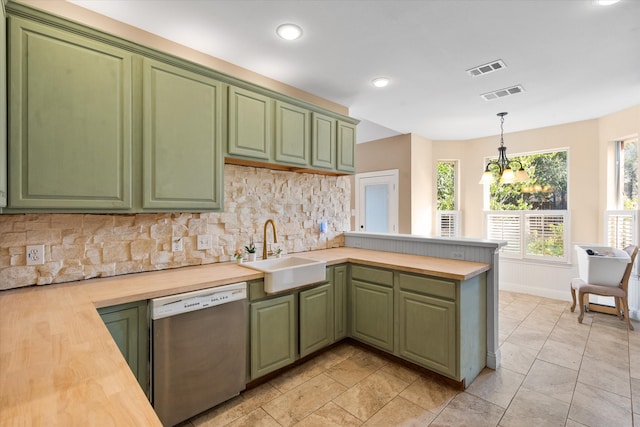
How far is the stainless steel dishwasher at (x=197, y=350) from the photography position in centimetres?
179

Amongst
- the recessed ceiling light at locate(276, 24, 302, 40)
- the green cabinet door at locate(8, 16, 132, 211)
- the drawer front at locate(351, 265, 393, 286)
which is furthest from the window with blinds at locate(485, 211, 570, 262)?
the green cabinet door at locate(8, 16, 132, 211)

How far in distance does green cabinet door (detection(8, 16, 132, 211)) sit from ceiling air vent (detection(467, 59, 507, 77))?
2.87 metres

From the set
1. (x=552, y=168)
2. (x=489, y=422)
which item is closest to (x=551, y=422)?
(x=489, y=422)

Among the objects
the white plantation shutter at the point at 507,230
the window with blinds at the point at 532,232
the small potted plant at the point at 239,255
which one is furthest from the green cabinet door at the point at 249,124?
the white plantation shutter at the point at 507,230

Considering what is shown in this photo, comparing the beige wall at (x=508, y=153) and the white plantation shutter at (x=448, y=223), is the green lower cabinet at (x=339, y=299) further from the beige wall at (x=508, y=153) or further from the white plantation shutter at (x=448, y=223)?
the white plantation shutter at (x=448, y=223)

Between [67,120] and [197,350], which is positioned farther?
[197,350]

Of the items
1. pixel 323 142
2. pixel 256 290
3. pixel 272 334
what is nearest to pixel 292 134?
pixel 323 142

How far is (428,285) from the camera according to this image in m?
2.41

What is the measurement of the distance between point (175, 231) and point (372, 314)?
1.86 metres

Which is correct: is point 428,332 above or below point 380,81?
below

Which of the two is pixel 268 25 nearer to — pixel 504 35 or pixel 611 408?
pixel 504 35

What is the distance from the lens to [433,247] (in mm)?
3027

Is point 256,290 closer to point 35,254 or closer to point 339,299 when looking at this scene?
point 339,299

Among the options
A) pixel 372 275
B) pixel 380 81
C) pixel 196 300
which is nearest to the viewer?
pixel 196 300
